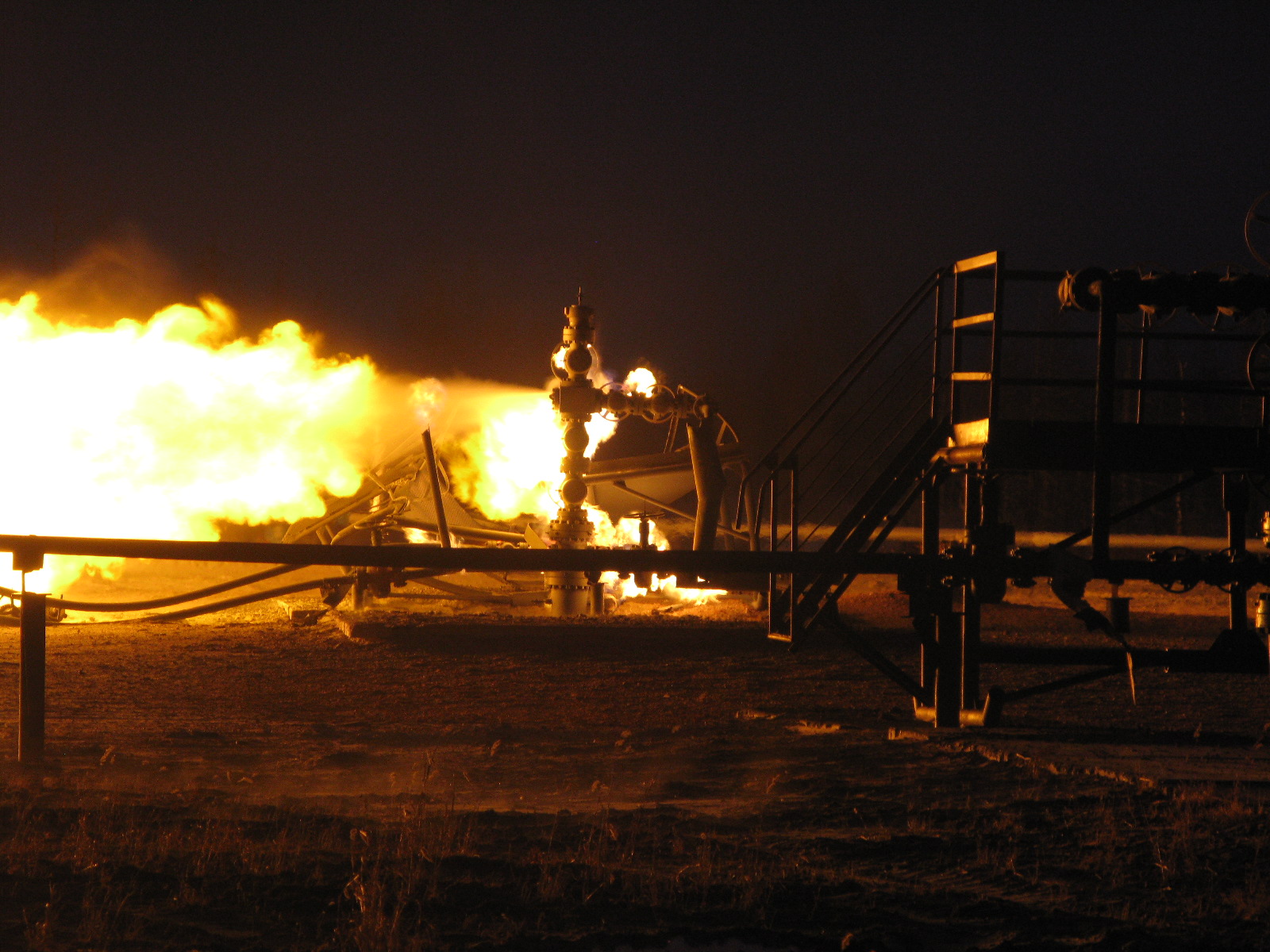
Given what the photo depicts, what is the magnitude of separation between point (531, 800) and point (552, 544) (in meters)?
11.9

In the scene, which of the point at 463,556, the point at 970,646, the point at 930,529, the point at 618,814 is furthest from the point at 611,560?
the point at 930,529

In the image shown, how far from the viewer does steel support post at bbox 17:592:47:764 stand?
9414 mm

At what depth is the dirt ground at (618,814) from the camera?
578 cm

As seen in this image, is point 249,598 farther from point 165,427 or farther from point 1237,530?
point 1237,530

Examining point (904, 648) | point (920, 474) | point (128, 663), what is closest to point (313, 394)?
point (128, 663)

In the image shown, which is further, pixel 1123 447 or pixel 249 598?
pixel 249 598

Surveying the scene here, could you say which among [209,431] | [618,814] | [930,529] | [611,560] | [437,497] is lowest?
[618,814]

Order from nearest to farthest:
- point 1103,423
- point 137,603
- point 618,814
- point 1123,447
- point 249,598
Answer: point 618,814 → point 1103,423 → point 1123,447 → point 137,603 → point 249,598

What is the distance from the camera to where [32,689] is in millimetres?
9453

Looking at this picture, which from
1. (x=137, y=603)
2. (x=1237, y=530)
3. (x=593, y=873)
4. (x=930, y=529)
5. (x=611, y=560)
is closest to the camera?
(x=593, y=873)

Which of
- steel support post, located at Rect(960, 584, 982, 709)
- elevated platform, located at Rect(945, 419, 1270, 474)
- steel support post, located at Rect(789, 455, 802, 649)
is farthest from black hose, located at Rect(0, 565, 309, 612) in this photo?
elevated platform, located at Rect(945, 419, 1270, 474)

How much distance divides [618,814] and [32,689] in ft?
15.3

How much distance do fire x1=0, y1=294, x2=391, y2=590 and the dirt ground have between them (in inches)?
232

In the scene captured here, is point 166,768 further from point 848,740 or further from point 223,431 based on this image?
point 223,431
